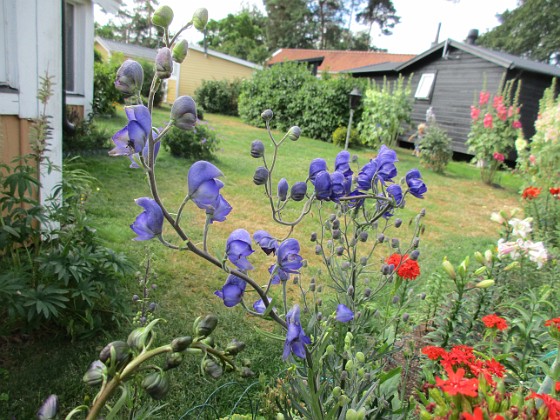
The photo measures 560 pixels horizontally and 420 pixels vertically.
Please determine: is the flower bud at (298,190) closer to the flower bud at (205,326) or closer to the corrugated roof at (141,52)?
the flower bud at (205,326)

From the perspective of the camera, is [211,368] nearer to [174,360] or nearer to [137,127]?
[174,360]

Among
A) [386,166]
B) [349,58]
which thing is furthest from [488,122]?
[349,58]

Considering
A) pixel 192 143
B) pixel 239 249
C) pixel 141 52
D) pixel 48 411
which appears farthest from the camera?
pixel 141 52

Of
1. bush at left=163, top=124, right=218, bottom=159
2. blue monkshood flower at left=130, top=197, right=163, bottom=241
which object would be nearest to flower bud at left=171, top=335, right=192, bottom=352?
blue monkshood flower at left=130, top=197, right=163, bottom=241

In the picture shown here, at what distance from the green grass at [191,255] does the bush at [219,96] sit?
11.6 metres

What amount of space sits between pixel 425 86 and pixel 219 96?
11003 millimetres

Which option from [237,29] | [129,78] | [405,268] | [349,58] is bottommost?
[405,268]

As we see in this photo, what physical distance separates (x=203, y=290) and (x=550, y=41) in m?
44.5

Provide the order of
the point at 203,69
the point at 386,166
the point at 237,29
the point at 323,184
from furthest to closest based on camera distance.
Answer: the point at 237,29
the point at 203,69
the point at 386,166
the point at 323,184

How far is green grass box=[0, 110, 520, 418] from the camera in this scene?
2361 mm

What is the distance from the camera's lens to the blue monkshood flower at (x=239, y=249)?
3.29 ft

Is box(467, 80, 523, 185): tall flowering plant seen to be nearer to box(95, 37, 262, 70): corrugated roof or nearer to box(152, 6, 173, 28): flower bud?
box(152, 6, 173, 28): flower bud

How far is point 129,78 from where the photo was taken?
0.89m

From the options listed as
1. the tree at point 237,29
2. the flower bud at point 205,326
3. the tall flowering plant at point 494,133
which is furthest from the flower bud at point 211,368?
the tree at point 237,29
